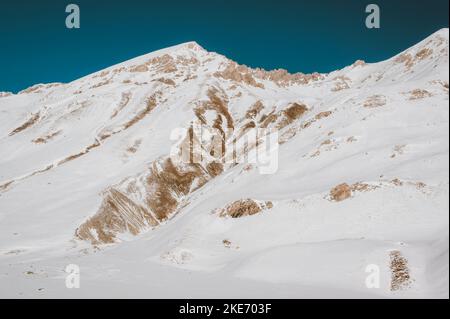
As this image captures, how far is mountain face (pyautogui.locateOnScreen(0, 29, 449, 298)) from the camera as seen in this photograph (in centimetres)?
2147

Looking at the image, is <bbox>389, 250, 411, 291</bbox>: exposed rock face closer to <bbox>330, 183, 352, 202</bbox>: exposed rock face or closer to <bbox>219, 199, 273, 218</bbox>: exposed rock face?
<bbox>330, 183, 352, 202</bbox>: exposed rock face

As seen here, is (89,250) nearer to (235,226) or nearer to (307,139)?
(235,226)

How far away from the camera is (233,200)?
128 feet

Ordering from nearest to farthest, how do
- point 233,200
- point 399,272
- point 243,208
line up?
point 399,272
point 243,208
point 233,200

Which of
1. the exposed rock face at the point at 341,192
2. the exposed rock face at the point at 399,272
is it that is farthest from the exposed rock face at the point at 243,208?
the exposed rock face at the point at 399,272

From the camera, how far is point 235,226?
115 feet

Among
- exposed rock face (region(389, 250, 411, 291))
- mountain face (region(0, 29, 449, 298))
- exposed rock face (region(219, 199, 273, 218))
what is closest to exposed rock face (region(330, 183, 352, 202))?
mountain face (region(0, 29, 449, 298))

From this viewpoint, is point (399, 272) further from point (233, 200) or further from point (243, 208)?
point (233, 200)

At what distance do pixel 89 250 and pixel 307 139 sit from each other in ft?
105

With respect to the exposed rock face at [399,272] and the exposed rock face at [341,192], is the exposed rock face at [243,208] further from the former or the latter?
the exposed rock face at [399,272]

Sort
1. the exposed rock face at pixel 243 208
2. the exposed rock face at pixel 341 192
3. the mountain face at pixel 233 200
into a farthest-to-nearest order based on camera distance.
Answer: the exposed rock face at pixel 243 208
the exposed rock face at pixel 341 192
the mountain face at pixel 233 200

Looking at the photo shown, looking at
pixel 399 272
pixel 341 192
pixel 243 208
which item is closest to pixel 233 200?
pixel 243 208

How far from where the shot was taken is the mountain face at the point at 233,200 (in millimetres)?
21469
